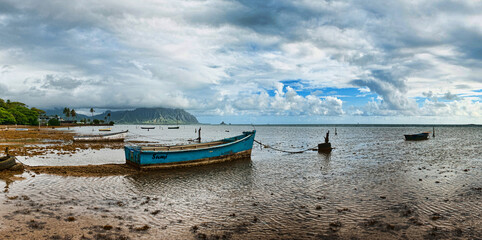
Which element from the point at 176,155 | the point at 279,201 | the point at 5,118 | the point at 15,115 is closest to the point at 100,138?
the point at 176,155

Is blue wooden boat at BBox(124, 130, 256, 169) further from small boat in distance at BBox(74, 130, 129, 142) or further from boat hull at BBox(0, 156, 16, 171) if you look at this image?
small boat in distance at BBox(74, 130, 129, 142)

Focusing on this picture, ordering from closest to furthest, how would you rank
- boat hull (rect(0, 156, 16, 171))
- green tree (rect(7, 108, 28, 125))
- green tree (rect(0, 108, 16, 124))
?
boat hull (rect(0, 156, 16, 171)) → green tree (rect(0, 108, 16, 124)) → green tree (rect(7, 108, 28, 125))

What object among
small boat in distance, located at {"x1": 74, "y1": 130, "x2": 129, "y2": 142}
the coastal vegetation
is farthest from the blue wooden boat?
the coastal vegetation

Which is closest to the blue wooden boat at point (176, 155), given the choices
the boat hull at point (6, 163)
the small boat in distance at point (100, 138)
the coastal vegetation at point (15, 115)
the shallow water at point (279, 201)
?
the shallow water at point (279, 201)

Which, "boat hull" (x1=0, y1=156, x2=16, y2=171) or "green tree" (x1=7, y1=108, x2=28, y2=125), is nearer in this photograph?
"boat hull" (x1=0, y1=156, x2=16, y2=171)

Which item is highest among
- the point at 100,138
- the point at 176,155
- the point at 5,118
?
the point at 5,118

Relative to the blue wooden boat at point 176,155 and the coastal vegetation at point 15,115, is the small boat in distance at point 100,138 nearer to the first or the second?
the blue wooden boat at point 176,155

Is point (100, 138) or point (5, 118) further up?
point (5, 118)

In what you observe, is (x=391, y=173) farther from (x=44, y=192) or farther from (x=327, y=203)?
(x=44, y=192)

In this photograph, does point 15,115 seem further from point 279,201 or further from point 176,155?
point 279,201

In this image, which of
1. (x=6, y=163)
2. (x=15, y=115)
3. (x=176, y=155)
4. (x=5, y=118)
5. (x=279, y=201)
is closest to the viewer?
(x=279, y=201)

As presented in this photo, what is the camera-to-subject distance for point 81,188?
1519 centimetres

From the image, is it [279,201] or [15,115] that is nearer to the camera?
[279,201]

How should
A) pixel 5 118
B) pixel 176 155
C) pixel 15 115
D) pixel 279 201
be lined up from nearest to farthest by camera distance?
pixel 279 201 < pixel 176 155 < pixel 5 118 < pixel 15 115
